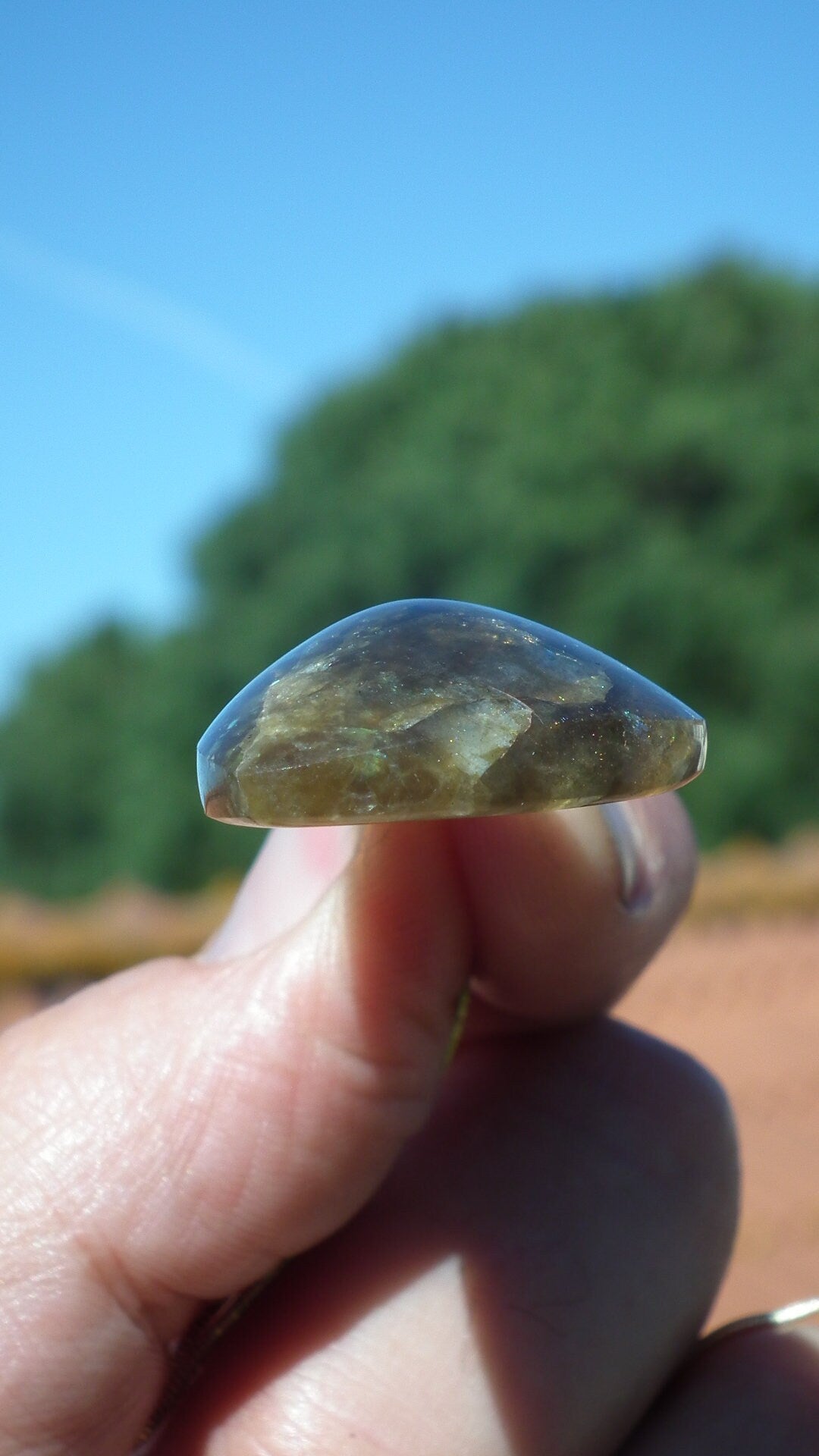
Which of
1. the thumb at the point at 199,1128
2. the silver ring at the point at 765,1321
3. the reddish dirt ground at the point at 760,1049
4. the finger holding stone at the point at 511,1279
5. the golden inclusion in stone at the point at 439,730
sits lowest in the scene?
the reddish dirt ground at the point at 760,1049

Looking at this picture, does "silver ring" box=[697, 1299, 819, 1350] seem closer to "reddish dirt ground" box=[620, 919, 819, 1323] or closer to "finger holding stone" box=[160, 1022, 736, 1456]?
"finger holding stone" box=[160, 1022, 736, 1456]

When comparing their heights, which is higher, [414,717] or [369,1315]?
[414,717]

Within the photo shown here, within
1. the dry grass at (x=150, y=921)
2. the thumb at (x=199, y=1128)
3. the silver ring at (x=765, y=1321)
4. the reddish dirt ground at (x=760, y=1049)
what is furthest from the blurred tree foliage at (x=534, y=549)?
the thumb at (x=199, y=1128)

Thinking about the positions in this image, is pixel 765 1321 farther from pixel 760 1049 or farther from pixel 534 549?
pixel 534 549

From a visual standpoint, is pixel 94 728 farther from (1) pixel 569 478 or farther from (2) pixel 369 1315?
(2) pixel 369 1315

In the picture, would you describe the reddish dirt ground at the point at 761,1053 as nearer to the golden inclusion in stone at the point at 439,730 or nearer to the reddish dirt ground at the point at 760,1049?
the reddish dirt ground at the point at 760,1049

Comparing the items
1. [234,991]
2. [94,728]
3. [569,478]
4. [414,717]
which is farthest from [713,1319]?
[94,728]
